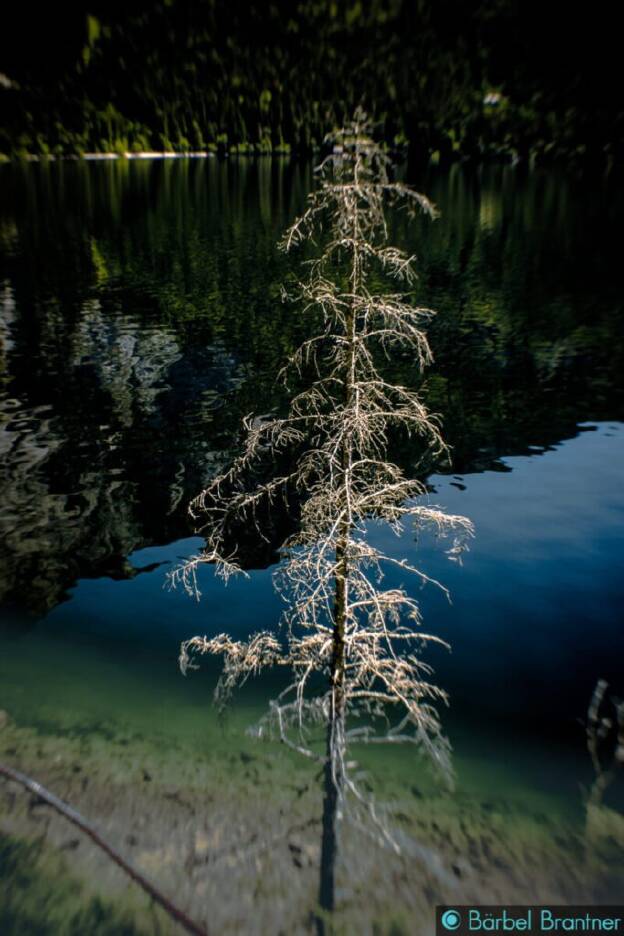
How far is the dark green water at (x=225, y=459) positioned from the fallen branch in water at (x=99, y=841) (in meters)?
2.00

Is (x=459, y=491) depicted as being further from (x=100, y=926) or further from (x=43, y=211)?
(x=43, y=211)

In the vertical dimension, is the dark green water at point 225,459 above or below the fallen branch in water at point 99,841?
above

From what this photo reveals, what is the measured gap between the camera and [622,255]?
7356cm

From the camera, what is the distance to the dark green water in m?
15.5

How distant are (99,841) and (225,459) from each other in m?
18.2

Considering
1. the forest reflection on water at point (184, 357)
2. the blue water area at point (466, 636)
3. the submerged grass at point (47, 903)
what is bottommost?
the submerged grass at point (47, 903)

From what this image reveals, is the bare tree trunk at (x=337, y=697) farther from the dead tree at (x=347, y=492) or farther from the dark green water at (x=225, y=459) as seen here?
the dark green water at (x=225, y=459)

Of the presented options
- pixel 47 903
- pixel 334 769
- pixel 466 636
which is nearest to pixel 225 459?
pixel 466 636

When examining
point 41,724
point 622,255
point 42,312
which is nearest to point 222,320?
point 42,312

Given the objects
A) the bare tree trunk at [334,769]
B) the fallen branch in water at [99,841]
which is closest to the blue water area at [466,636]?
the fallen branch in water at [99,841]

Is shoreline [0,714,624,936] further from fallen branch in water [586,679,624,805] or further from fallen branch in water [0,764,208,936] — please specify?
fallen branch in water [586,679,624,805]

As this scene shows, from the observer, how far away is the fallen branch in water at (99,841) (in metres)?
10.1

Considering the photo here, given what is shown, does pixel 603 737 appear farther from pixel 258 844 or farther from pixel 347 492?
pixel 347 492

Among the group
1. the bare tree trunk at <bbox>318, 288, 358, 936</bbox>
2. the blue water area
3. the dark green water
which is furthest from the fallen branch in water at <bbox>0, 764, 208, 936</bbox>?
the bare tree trunk at <bbox>318, 288, 358, 936</bbox>
